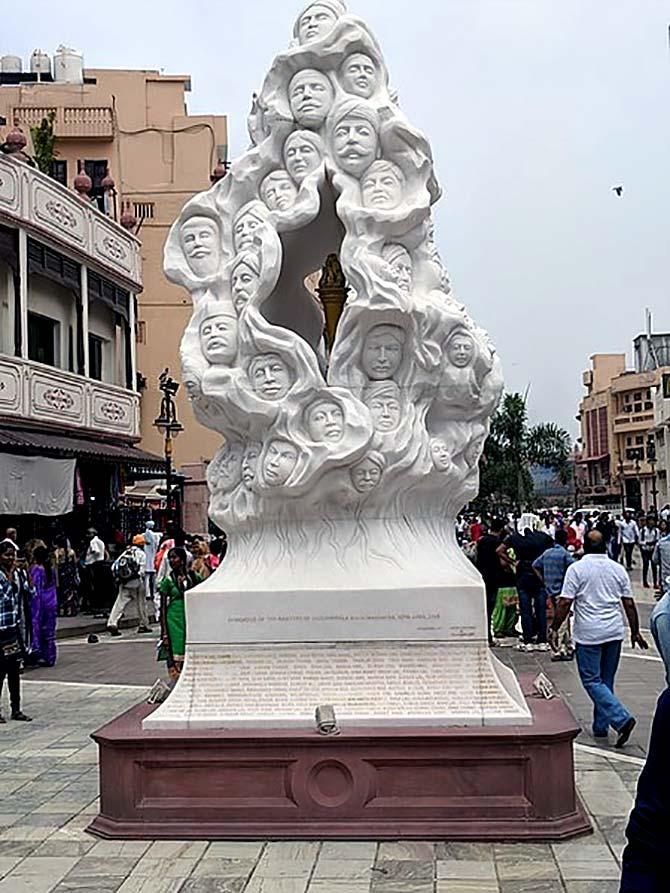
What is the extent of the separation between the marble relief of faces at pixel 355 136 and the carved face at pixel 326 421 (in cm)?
165

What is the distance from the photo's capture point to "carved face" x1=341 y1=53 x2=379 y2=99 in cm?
793

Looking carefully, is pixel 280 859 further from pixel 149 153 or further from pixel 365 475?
pixel 149 153

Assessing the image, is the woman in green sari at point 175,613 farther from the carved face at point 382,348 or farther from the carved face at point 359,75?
the carved face at point 359,75

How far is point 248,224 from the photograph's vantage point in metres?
7.73

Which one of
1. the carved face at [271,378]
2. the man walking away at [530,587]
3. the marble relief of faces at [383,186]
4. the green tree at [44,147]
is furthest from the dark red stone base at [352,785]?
the green tree at [44,147]

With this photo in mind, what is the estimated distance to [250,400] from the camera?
7.33 m

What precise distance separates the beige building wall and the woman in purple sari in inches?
775

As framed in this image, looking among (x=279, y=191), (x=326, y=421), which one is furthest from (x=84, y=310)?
(x=326, y=421)

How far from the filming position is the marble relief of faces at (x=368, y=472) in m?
7.28

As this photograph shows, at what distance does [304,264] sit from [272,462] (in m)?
2.16

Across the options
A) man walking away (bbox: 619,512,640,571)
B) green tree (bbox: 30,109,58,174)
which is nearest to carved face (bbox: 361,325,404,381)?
man walking away (bbox: 619,512,640,571)

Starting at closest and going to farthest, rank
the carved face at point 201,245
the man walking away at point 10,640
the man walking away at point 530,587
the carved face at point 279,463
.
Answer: the carved face at point 279,463, the carved face at point 201,245, the man walking away at point 10,640, the man walking away at point 530,587

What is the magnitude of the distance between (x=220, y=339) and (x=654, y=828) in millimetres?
5278

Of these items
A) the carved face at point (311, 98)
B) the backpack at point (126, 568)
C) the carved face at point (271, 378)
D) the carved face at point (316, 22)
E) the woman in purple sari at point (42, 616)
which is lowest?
the woman in purple sari at point (42, 616)
